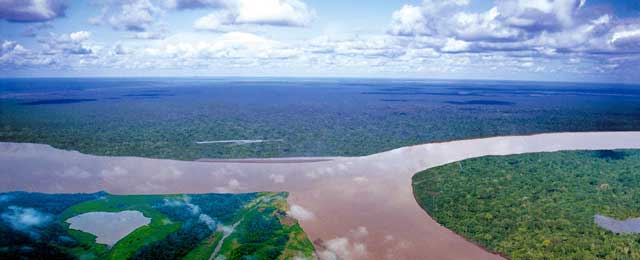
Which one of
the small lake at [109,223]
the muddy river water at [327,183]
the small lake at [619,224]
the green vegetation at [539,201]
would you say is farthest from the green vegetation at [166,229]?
the small lake at [619,224]

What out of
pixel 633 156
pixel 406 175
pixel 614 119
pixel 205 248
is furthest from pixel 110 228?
pixel 614 119

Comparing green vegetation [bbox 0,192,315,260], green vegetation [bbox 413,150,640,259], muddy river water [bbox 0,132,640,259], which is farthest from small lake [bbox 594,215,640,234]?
green vegetation [bbox 0,192,315,260]

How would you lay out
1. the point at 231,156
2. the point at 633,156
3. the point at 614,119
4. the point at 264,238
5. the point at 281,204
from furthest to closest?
the point at 614,119 < the point at 231,156 < the point at 633,156 < the point at 281,204 < the point at 264,238

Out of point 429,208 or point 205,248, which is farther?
point 429,208

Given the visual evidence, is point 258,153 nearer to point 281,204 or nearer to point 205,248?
point 281,204

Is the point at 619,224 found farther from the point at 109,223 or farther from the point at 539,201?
the point at 109,223

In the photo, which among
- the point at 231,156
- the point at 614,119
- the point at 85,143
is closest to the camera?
the point at 231,156

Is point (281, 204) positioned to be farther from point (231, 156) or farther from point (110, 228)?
point (231, 156)

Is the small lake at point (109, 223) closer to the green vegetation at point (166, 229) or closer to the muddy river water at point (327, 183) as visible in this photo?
the green vegetation at point (166, 229)

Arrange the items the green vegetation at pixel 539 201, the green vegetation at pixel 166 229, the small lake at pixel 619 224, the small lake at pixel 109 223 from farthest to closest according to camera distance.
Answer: the small lake at pixel 619 224 → the small lake at pixel 109 223 → the green vegetation at pixel 539 201 → the green vegetation at pixel 166 229
